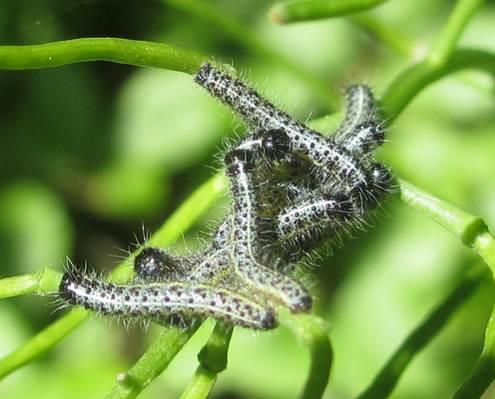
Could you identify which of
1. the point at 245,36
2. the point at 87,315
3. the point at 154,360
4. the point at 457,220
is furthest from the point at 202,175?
the point at 154,360

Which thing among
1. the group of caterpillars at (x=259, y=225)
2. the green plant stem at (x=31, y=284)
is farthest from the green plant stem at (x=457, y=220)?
the green plant stem at (x=31, y=284)

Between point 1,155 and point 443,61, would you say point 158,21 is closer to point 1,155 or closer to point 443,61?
point 1,155

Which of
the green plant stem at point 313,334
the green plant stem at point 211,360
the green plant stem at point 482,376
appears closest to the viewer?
the green plant stem at point 313,334

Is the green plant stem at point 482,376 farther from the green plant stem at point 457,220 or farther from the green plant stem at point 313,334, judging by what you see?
the green plant stem at point 313,334

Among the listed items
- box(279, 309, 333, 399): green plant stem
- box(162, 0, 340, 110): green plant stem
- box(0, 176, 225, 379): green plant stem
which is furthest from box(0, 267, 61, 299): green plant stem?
box(162, 0, 340, 110): green plant stem

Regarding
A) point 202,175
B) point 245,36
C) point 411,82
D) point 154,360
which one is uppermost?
point 411,82

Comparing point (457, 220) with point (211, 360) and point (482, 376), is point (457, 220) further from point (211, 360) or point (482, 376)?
point (211, 360)

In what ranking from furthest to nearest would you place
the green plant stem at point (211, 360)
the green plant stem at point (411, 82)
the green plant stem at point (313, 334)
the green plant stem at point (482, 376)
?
the green plant stem at point (411, 82)
the green plant stem at point (482, 376)
the green plant stem at point (211, 360)
the green plant stem at point (313, 334)

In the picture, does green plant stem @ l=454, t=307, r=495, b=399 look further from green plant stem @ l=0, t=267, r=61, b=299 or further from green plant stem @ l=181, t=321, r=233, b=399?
green plant stem @ l=0, t=267, r=61, b=299
